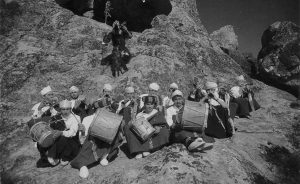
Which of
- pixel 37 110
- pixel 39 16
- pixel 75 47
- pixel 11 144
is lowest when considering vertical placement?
pixel 11 144

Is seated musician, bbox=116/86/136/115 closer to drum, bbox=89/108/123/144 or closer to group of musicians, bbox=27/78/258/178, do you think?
group of musicians, bbox=27/78/258/178

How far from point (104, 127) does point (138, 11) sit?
10318 millimetres

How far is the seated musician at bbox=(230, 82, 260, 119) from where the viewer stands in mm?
8805

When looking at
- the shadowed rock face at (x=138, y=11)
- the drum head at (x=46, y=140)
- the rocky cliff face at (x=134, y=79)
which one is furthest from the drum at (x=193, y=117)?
the shadowed rock face at (x=138, y=11)

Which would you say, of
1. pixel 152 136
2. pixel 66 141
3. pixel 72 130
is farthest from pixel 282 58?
pixel 66 141

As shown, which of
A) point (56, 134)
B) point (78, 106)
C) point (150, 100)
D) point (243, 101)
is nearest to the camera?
point (56, 134)

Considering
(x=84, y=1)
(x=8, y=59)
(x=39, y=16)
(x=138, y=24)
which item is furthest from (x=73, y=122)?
(x=84, y=1)

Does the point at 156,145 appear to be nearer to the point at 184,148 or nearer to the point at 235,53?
the point at 184,148

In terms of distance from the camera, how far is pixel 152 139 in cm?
563

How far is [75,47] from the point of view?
11.9 metres

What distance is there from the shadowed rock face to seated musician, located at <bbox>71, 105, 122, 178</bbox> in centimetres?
967

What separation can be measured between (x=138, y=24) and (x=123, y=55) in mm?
4134

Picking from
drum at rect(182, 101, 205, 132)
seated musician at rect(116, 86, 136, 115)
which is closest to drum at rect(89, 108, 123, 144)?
drum at rect(182, 101, 205, 132)

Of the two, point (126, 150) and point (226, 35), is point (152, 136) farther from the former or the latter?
point (226, 35)
